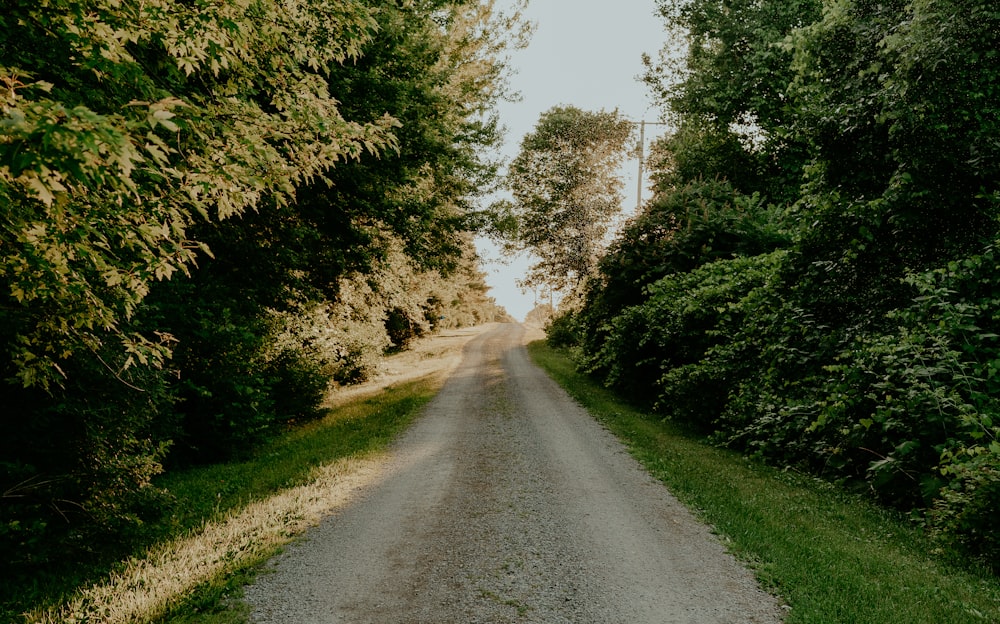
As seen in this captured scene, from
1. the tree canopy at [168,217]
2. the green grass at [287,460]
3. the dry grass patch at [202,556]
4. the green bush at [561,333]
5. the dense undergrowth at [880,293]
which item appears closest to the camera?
the tree canopy at [168,217]

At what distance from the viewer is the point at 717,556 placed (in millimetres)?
5883

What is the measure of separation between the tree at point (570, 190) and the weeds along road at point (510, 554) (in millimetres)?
22697

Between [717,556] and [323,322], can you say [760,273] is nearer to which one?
[717,556]

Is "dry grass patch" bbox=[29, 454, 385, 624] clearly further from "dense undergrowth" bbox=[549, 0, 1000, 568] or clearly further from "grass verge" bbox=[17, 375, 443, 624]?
"dense undergrowth" bbox=[549, 0, 1000, 568]

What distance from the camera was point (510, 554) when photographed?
19.3 ft

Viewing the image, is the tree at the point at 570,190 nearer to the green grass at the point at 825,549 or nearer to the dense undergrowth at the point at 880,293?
the dense undergrowth at the point at 880,293

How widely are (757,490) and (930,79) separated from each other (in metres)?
6.72

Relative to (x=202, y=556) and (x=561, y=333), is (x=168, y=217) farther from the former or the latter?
(x=561, y=333)

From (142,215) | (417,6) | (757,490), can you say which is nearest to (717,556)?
(757,490)

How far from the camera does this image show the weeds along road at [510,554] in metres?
4.79

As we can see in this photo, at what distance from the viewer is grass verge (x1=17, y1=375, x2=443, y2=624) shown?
4.74m

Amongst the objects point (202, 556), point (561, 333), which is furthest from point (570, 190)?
point (202, 556)

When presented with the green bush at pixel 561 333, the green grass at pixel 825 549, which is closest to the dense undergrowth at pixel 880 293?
the green grass at pixel 825 549

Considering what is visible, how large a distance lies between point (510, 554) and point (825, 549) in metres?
3.64
